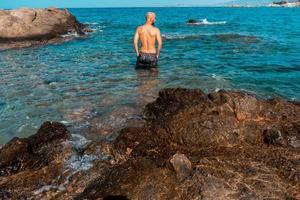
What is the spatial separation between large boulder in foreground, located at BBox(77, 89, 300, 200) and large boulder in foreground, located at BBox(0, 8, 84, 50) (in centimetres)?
2074

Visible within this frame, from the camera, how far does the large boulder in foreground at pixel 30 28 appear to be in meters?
28.1

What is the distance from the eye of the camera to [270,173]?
18.6 feet

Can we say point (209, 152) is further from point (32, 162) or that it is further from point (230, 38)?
point (230, 38)

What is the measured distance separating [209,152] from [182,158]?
38.1 inches

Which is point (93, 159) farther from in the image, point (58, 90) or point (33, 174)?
point (58, 90)

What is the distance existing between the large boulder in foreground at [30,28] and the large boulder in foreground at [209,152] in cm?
2074

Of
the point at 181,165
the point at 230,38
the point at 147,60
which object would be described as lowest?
the point at 230,38

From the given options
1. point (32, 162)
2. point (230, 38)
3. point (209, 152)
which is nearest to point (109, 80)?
point (32, 162)

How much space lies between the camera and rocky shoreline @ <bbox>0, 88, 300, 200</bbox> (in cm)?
540

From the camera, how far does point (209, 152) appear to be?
655 centimetres

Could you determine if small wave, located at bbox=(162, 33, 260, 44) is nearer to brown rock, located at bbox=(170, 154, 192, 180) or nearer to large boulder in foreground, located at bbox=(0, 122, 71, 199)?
large boulder in foreground, located at bbox=(0, 122, 71, 199)

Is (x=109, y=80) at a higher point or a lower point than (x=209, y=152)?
lower

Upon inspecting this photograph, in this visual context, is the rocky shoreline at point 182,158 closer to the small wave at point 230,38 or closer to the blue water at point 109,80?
the blue water at point 109,80

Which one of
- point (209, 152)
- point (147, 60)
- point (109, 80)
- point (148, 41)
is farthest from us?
point (147, 60)
